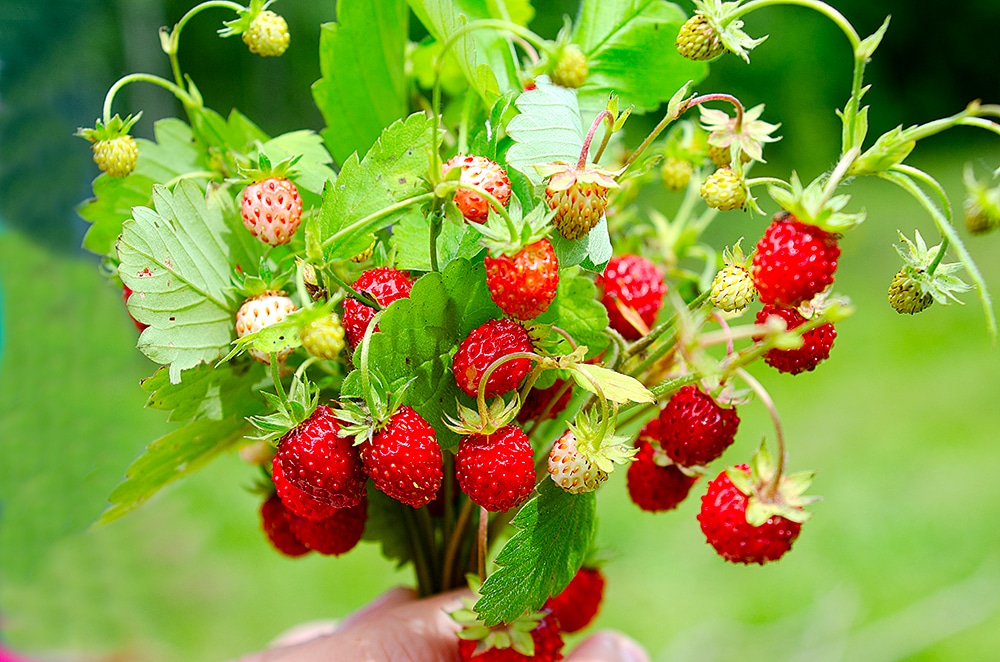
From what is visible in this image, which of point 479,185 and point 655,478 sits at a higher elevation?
point 479,185

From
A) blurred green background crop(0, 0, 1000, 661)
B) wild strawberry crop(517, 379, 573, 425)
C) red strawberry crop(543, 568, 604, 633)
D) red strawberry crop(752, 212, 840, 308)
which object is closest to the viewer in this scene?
red strawberry crop(752, 212, 840, 308)

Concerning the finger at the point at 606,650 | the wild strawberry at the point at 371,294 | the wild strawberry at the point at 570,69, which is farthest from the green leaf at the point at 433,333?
the finger at the point at 606,650

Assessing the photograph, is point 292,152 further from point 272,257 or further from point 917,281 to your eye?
point 917,281

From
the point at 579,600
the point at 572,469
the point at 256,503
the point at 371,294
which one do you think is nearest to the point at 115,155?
the point at 371,294

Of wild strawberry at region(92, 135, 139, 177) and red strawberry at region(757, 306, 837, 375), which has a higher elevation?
wild strawberry at region(92, 135, 139, 177)

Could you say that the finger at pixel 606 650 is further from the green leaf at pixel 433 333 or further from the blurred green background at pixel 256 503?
the blurred green background at pixel 256 503

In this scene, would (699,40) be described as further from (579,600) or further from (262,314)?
(579,600)

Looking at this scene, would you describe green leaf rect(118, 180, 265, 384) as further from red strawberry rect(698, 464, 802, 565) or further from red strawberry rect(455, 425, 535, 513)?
red strawberry rect(698, 464, 802, 565)

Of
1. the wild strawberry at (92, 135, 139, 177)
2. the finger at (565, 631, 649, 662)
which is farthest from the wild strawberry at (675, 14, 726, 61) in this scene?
the finger at (565, 631, 649, 662)
